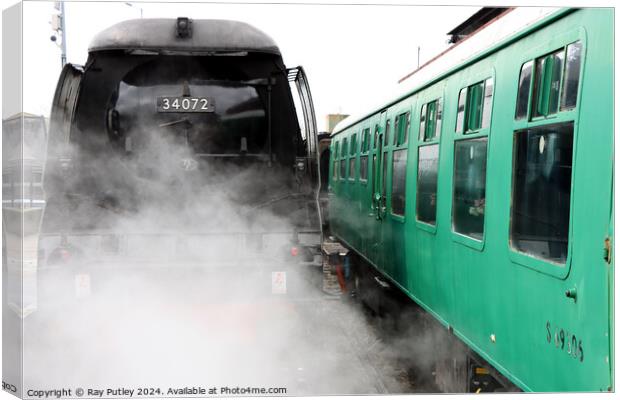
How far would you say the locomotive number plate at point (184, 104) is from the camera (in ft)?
18.7

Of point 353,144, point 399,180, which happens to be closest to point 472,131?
point 399,180

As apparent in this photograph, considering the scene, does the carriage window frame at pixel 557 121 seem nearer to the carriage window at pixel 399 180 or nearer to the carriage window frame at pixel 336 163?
the carriage window at pixel 399 180

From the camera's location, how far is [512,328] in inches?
151

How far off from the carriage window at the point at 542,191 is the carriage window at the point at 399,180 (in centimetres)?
272

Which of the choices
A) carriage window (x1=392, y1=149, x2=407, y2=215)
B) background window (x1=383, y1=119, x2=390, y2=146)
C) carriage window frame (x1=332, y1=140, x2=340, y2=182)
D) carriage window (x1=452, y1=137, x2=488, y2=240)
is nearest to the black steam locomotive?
Result: carriage window (x1=392, y1=149, x2=407, y2=215)

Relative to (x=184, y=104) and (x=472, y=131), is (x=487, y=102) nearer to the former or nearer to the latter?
(x=472, y=131)

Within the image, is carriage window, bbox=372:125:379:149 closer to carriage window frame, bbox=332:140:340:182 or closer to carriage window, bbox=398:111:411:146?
carriage window, bbox=398:111:411:146

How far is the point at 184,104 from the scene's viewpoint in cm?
575

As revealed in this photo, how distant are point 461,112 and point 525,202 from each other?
1.31 metres

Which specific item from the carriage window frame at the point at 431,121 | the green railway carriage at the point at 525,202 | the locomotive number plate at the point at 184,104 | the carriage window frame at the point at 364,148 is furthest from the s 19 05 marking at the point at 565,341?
the carriage window frame at the point at 364,148

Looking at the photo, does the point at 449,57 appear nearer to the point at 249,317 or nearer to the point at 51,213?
the point at 249,317

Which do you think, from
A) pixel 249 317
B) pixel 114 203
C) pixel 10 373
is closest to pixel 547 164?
pixel 249 317

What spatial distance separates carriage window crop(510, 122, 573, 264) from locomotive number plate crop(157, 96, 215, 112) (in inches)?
111

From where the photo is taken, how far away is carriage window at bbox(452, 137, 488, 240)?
4.32 metres
